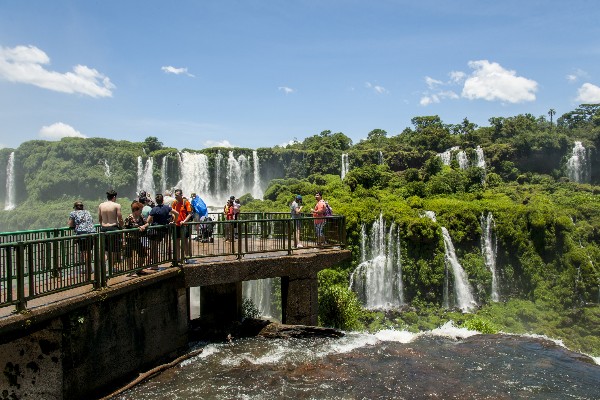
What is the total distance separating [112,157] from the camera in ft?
250

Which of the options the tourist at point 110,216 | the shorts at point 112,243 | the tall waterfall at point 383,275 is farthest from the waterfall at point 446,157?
the shorts at point 112,243

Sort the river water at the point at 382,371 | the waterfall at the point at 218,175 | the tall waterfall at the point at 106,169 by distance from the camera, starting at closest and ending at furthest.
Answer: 1. the river water at the point at 382,371
2. the waterfall at the point at 218,175
3. the tall waterfall at the point at 106,169

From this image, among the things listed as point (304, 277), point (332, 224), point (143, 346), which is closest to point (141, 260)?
point (143, 346)

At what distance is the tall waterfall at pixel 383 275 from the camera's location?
28.1 m

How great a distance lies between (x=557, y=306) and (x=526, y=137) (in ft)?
105

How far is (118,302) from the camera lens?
816 cm

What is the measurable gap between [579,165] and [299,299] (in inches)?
2204

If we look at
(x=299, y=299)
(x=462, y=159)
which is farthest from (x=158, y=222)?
(x=462, y=159)

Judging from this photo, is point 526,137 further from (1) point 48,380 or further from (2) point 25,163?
(2) point 25,163

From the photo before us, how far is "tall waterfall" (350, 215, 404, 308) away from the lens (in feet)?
92.1

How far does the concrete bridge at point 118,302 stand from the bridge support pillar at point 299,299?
26 millimetres

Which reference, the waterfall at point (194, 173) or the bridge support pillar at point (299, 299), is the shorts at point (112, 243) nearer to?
the bridge support pillar at point (299, 299)

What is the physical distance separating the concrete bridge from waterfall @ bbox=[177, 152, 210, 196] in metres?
42.2

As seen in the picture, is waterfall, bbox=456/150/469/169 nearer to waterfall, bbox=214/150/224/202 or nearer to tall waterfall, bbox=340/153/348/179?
tall waterfall, bbox=340/153/348/179
